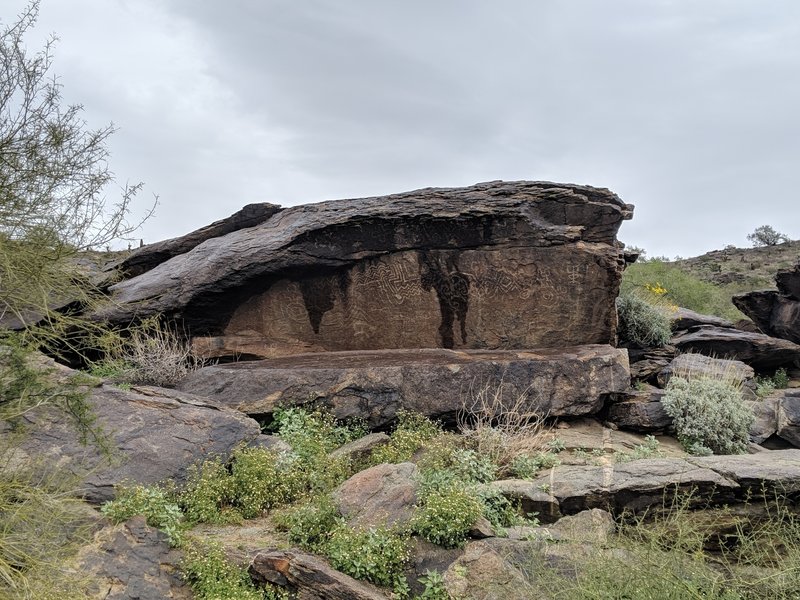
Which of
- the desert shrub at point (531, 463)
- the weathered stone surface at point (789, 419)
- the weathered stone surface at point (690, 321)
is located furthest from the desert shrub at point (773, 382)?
the desert shrub at point (531, 463)

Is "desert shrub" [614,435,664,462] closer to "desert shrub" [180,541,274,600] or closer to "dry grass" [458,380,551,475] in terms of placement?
"dry grass" [458,380,551,475]

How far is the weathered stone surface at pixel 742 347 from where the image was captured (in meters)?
13.2

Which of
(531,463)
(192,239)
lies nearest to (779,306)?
(531,463)

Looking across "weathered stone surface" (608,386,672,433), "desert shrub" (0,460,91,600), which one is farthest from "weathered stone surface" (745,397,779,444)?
"desert shrub" (0,460,91,600)

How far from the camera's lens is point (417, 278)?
11.0 meters

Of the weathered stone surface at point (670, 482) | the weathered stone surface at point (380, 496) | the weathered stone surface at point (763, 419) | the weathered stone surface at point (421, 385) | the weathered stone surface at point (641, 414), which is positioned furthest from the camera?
the weathered stone surface at point (763, 419)

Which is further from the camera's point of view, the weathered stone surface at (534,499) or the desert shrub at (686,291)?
the desert shrub at (686,291)

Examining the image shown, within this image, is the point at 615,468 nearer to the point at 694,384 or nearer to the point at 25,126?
the point at 694,384

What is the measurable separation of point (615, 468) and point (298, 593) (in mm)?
3644

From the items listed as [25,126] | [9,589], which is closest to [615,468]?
[9,589]

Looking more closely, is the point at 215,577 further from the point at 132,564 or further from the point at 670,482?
the point at 670,482

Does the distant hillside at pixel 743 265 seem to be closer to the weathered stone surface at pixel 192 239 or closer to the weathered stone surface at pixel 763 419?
the weathered stone surface at pixel 763 419

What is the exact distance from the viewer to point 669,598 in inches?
129

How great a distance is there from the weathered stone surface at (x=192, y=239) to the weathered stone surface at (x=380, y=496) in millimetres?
7066
